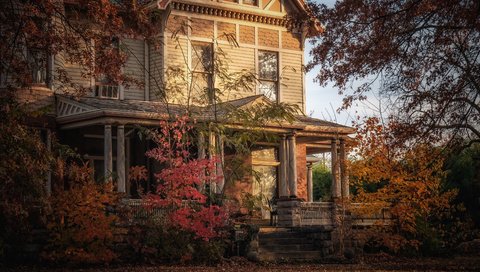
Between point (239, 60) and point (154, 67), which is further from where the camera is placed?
point (239, 60)

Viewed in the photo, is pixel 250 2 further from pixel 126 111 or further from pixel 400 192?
pixel 400 192

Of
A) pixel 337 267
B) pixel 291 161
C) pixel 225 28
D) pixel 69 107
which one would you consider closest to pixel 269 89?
pixel 225 28

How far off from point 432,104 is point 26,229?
9.51m

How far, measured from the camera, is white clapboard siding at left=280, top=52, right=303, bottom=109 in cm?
2897

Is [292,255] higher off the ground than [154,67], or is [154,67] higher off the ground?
[154,67]

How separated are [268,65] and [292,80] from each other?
1.12m

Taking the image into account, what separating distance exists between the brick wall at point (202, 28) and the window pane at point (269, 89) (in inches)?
110

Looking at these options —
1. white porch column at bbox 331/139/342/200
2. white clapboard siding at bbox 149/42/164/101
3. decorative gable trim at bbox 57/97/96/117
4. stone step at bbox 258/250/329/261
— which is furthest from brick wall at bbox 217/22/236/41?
stone step at bbox 258/250/329/261

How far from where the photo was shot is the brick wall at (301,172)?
29.2 m

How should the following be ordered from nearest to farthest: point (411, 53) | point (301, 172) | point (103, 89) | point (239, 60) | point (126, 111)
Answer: point (411, 53) < point (126, 111) < point (103, 89) < point (239, 60) < point (301, 172)

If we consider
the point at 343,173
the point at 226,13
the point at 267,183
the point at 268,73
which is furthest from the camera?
the point at 268,73

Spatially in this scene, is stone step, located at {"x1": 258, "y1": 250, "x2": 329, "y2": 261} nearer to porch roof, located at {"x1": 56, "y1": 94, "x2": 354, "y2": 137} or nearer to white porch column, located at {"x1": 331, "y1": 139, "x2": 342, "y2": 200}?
porch roof, located at {"x1": 56, "y1": 94, "x2": 354, "y2": 137}

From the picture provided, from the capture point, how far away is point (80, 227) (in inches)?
709

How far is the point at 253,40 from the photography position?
1124 inches
